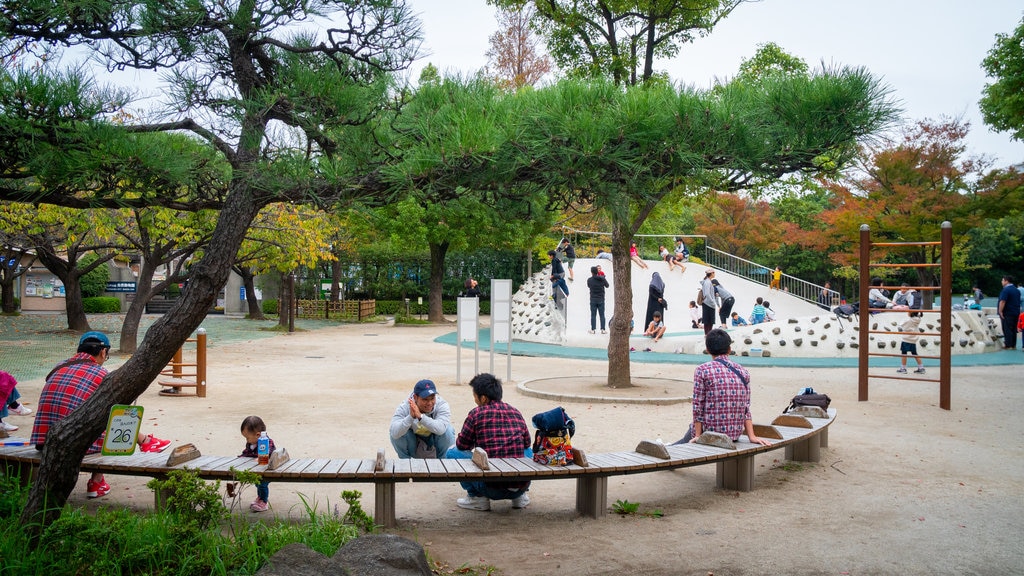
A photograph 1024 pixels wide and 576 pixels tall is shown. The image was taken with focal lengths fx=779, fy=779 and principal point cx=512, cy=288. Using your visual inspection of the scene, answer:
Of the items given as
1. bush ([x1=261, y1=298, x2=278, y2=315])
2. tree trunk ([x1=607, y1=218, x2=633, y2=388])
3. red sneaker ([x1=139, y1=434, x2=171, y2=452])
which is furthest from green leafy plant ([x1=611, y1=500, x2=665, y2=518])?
bush ([x1=261, y1=298, x2=278, y2=315])

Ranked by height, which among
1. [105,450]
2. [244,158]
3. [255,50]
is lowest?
[105,450]

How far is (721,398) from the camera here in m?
5.86

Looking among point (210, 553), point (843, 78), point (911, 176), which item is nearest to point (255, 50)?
point (210, 553)

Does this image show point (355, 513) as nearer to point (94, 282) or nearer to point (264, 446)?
point (264, 446)

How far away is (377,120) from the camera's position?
4.78 meters

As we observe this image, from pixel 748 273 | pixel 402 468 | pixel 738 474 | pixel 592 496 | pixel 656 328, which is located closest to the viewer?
pixel 402 468

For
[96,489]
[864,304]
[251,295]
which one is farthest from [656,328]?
[251,295]

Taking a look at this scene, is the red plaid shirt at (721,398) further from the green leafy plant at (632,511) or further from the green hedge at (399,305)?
the green hedge at (399,305)

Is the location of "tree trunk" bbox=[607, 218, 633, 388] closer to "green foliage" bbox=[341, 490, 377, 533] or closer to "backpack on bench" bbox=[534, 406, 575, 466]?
"backpack on bench" bbox=[534, 406, 575, 466]

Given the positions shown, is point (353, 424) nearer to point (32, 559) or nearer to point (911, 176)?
point (32, 559)

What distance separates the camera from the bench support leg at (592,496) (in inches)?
204

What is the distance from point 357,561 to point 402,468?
1.40m

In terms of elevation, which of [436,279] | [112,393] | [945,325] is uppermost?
[436,279]

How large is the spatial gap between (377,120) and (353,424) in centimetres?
471
